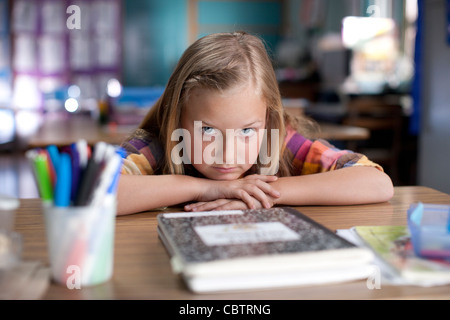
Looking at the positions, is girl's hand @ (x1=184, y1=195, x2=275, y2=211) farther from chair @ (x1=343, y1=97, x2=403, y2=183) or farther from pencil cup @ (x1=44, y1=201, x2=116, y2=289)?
chair @ (x1=343, y1=97, x2=403, y2=183)

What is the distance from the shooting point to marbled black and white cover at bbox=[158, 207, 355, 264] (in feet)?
1.80

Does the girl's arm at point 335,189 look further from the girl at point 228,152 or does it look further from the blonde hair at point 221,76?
the blonde hair at point 221,76

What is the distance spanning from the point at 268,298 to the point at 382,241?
23 cm

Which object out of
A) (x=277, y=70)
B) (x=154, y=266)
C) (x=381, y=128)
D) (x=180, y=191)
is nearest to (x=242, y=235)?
(x=154, y=266)

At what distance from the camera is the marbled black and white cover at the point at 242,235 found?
0.55 meters

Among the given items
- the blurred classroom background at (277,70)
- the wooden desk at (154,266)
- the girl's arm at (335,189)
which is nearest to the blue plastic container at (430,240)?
the wooden desk at (154,266)

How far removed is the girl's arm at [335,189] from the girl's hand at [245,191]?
0.08 ft

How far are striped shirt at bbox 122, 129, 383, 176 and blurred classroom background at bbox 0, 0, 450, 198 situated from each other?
3.28 ft

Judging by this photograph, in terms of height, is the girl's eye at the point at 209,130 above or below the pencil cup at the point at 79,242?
above

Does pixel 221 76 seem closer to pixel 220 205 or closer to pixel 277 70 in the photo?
pixel 220 205

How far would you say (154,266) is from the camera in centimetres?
60

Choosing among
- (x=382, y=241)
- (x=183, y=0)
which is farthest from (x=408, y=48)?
(x=382, y=241)

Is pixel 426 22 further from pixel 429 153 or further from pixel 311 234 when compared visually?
pixel 311 234

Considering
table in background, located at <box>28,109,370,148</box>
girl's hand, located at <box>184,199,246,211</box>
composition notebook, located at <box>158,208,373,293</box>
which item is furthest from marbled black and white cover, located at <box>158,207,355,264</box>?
table in background, located at <box>28,109,370,148</box>
